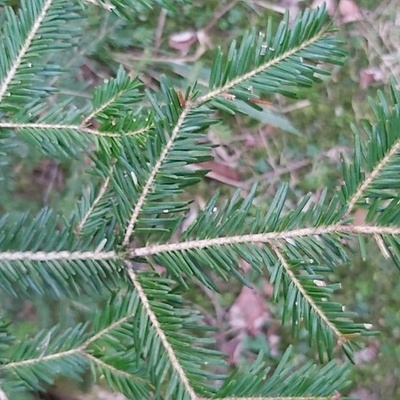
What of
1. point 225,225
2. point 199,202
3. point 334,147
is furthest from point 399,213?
point 334,147

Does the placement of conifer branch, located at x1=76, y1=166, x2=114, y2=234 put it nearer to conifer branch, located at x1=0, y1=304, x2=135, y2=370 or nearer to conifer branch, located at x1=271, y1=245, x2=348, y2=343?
conifer branch, located at x1=0, y1=304, x2=135, y2=370

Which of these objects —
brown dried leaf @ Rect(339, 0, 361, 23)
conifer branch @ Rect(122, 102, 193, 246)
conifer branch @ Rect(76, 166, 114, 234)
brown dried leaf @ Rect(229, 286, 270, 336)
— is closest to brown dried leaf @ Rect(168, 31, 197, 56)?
brown dried leaf @ Rect(339, 0, 361, 23)

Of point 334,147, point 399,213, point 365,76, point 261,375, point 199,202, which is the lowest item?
point 199,202

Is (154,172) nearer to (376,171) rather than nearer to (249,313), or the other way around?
(376,171)

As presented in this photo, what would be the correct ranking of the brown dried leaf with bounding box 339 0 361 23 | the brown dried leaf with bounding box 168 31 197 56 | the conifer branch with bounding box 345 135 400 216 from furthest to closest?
the brown dried leaf with bounding box 339 0 361 23 → the brown dried leaf with bounding box 168 31 197 56 → the conifer branch with bounding box 345 135 400 216

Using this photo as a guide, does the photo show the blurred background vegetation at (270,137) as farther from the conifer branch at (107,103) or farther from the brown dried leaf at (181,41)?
the conifer branch at (107,103)

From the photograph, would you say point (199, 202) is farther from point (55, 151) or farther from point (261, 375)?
point (261, 375)

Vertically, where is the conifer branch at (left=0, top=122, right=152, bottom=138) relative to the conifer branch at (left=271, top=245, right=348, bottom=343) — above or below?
above
